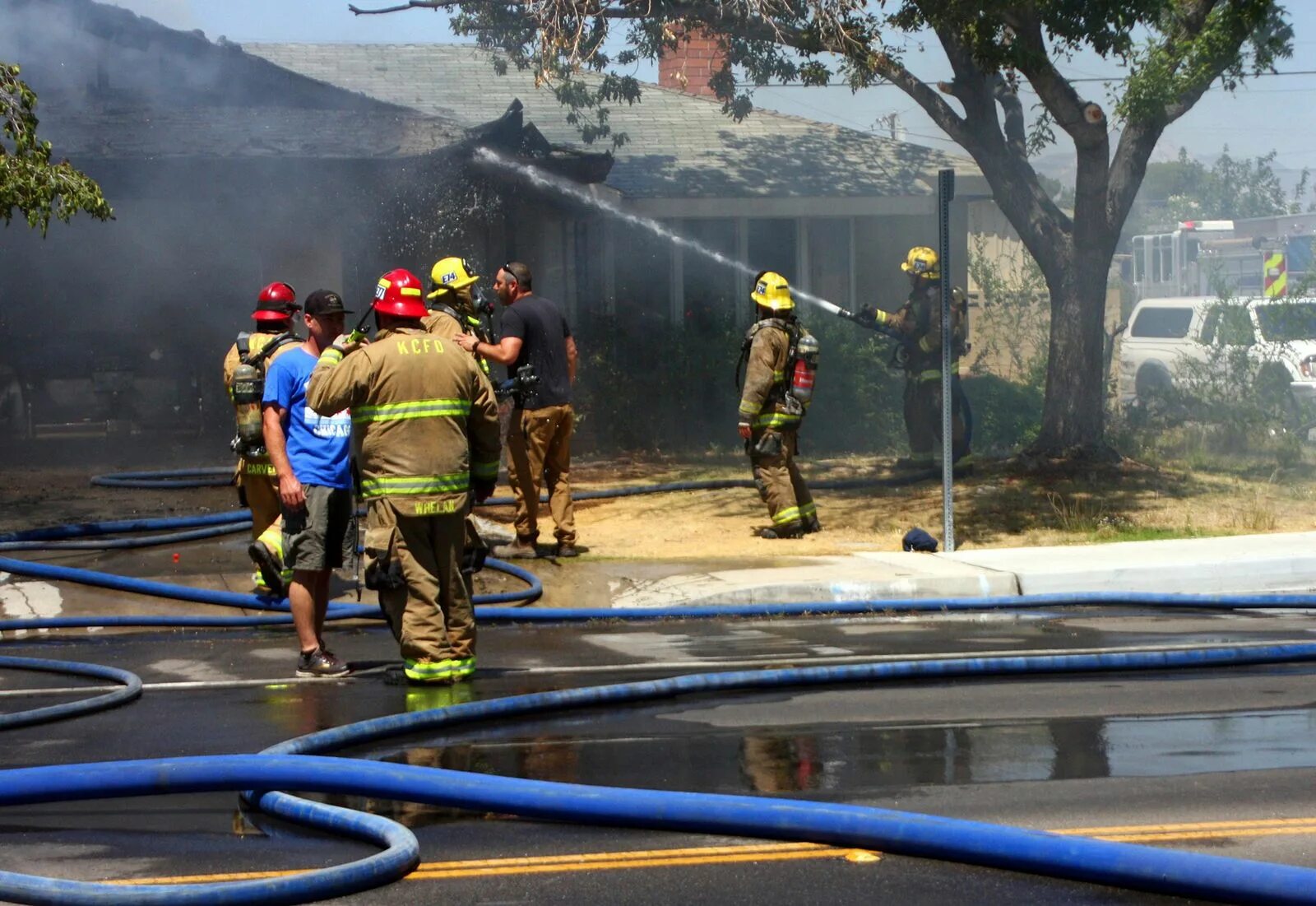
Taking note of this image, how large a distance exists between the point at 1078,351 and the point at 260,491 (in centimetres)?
901

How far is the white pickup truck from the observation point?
17812 mm

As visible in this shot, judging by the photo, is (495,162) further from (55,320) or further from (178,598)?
(178,598)

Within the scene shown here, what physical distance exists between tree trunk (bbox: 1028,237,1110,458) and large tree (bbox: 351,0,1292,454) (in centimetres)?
1

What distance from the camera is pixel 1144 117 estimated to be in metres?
14.3

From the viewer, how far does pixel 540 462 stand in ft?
35.6

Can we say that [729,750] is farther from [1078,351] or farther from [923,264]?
[1078,351]

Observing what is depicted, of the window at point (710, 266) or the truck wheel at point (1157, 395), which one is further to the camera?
the window at point (710, 266)

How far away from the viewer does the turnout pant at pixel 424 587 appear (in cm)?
712

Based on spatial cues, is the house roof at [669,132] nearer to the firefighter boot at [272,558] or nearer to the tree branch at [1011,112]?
the tree branch at [1011,112]

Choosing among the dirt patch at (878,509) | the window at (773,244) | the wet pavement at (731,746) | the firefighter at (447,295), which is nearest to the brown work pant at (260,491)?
the wet pavement at (731,746)

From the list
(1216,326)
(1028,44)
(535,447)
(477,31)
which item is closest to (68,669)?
(535,447)

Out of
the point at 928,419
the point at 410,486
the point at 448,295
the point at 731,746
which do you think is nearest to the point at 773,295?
the point at 448,295

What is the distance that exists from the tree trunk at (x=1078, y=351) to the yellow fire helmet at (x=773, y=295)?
479 centimetres

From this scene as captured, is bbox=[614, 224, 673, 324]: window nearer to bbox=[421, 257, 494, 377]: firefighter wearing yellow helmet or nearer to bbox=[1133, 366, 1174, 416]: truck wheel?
bbox=[1133, 366, 1174, 416]: truck wheel
